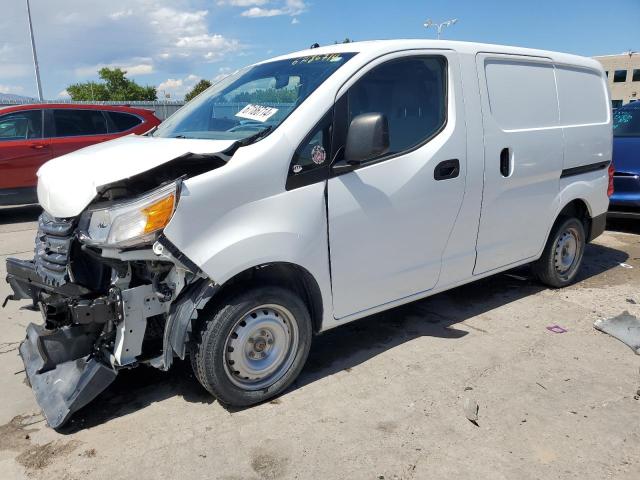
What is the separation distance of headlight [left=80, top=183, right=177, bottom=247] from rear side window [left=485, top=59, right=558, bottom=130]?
2534mm

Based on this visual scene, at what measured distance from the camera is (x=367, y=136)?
9.70ft

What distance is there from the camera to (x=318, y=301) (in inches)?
127

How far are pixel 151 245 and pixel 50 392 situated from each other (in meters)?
1.09

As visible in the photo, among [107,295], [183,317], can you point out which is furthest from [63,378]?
[183,317]

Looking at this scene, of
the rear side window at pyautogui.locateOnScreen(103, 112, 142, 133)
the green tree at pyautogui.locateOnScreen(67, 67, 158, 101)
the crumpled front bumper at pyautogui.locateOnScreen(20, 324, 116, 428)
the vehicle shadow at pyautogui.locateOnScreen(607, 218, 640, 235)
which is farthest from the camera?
the green tree at pyautogui.locateOnScreen(67, 67, 158, 101)

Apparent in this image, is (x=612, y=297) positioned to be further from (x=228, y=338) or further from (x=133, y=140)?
(x=133, y=140)

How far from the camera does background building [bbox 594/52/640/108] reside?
67875mm

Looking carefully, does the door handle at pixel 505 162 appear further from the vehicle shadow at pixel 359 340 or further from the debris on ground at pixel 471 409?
the debris on ground at pixel 471 409

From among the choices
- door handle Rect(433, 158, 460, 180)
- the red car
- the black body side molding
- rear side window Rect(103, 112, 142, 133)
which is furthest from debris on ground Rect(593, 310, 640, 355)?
rear side window Rect(103, 112, 142, 133)

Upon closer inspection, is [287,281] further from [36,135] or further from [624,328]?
[36,135]

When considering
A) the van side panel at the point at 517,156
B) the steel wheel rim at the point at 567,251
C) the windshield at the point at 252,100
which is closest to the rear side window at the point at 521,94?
the van side panel at the point at 517,156

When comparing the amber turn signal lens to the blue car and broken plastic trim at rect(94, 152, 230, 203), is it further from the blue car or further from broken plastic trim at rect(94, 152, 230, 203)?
the blue car

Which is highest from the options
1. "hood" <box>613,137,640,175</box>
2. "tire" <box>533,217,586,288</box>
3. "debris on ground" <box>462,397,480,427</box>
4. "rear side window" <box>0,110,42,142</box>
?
"rear side window" <box>0,110,42,142</box>

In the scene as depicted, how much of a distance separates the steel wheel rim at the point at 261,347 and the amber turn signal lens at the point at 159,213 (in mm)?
715
